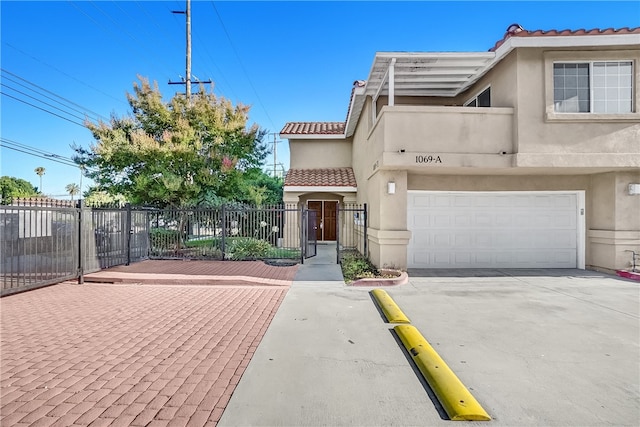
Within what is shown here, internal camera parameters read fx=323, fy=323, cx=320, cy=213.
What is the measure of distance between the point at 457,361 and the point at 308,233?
8.46 meters

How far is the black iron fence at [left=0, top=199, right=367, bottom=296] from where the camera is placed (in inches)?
278

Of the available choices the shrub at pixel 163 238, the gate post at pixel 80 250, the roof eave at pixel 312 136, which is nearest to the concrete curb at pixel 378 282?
the gate post at pixel 80 250

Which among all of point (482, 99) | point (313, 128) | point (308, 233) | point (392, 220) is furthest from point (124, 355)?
point (313, 128)

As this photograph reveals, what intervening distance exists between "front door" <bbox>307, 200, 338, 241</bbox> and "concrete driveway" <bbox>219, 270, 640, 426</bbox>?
9521mm

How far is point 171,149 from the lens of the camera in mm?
12969

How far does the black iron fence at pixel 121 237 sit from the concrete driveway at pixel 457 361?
17.9 ft

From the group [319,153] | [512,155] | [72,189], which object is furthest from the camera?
[72,189]

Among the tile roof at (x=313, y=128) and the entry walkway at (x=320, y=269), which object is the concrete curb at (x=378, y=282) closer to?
the entry walkway at (x=320, y=269)

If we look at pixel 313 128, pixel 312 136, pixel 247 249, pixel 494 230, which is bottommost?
pixel 247 249

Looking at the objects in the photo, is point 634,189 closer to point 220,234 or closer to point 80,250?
point 220,234

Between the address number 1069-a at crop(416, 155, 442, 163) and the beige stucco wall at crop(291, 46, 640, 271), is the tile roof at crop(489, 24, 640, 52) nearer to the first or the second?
the beige stucco wall at crop(291, 46, 640, 271)

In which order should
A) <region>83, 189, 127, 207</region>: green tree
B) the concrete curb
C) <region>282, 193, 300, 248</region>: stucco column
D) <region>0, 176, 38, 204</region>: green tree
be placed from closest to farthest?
the concrete curb < <region>83, 189, 127, 207</region>: green tree < <region>282, 193, 300, 248</region>: stucco column < <region>0, 176, 38, 204</region>: green tree

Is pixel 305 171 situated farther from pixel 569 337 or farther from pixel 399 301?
pixel 569 337

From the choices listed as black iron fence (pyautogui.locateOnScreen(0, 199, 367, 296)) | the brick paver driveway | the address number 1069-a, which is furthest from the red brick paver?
the address number 1069-a
